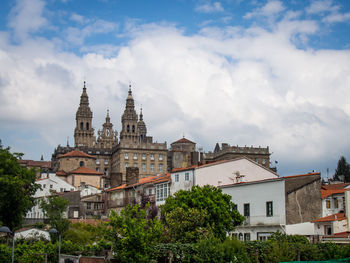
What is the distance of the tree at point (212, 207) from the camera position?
44.5 metres

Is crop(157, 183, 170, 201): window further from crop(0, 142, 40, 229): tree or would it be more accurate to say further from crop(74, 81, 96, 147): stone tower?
crop(74, 81, 96, 147): stone tower

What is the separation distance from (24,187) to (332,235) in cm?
3015

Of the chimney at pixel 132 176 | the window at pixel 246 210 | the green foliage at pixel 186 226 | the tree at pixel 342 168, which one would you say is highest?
the tree at pixel 342 168

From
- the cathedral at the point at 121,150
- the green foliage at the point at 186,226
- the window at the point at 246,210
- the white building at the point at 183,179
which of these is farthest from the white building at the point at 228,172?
the cathedral at the point at 121,150

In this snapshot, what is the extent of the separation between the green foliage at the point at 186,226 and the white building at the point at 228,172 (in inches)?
552

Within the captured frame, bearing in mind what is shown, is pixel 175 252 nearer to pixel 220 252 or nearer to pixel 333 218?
pixel 220 252

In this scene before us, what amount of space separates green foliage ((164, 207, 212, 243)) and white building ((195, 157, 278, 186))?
46.0 feet

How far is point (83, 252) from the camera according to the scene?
42.9 m

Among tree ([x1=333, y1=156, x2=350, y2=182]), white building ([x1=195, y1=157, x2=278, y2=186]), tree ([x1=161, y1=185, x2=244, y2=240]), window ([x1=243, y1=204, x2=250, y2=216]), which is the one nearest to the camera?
tree ([x1=161, y1=185, x2=244, y2=240])

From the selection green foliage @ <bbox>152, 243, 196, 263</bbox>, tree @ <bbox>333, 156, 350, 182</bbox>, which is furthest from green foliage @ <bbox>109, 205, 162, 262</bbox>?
tree @ <bbox>333, 156, 350, 182</bbox>

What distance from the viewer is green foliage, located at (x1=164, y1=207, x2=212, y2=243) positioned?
41.7m

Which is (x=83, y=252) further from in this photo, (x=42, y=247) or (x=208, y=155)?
(x=208, y=155)

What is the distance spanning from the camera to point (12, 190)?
153 feet

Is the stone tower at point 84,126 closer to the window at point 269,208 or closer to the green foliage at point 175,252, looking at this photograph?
the window at point 269,208
